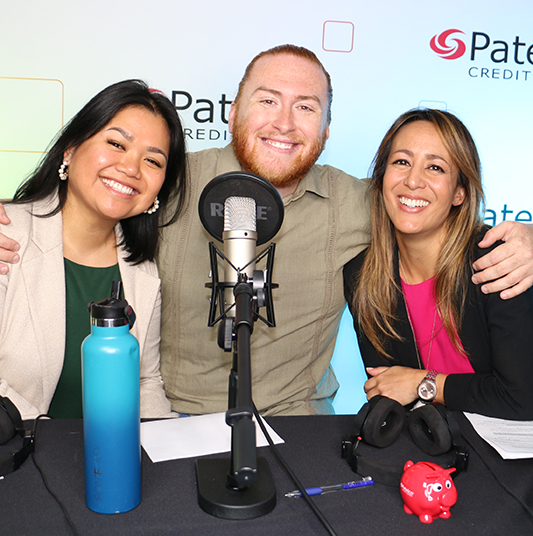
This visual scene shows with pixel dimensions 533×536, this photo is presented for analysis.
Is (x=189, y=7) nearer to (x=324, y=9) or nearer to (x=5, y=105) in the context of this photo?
(x=324, y=9)

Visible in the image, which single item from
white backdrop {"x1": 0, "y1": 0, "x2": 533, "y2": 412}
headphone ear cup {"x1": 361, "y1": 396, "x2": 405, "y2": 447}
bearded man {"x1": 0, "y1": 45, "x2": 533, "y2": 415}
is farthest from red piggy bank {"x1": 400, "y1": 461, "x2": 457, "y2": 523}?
white backdrop {"x1": 0, "y1": 0, "x2": 533, "y2": 412}

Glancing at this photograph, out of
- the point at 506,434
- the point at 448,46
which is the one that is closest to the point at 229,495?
the point at 506,434

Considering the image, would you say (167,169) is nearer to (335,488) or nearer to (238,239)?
(238,239)

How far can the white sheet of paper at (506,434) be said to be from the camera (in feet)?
3.66

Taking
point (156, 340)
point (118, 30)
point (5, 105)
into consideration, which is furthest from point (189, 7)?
point (156, 340)

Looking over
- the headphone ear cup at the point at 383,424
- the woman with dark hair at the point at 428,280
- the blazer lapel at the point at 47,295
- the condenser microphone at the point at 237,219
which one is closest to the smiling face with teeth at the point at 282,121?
the woman with dark hair at the point at 428,280

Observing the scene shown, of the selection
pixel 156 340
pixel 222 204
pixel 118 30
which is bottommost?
pixel 156 340

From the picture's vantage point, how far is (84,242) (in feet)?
5.90

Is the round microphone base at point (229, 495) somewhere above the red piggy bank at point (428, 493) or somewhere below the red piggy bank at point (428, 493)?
below

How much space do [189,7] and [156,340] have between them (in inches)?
65.4

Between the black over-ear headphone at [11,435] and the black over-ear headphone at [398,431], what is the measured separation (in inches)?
24.6

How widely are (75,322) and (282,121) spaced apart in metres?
1.02

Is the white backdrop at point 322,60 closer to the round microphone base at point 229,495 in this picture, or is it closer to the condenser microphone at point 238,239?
the condenser microphone at point 238,239

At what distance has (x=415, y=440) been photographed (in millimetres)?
1161
